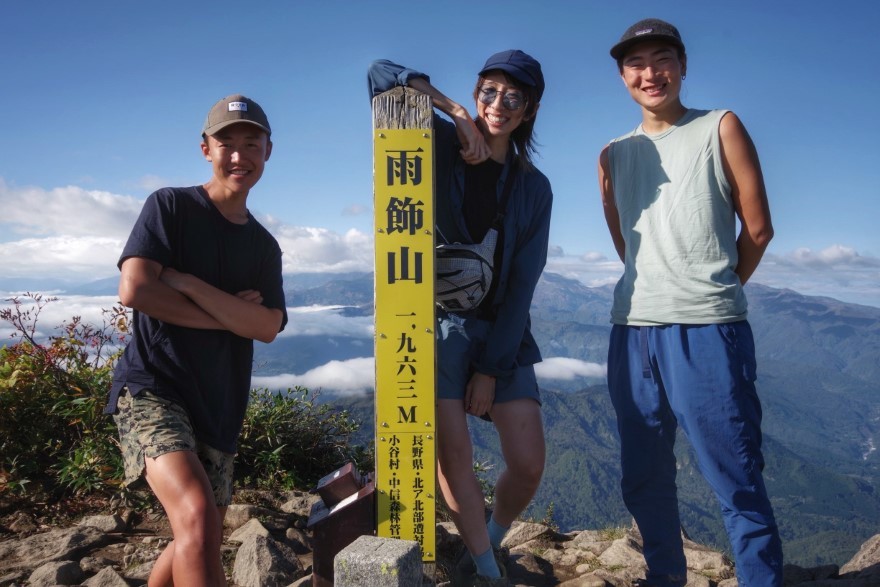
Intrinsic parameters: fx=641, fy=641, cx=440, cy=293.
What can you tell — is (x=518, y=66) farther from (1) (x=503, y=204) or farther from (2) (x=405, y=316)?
(2) (x=405, y=316)

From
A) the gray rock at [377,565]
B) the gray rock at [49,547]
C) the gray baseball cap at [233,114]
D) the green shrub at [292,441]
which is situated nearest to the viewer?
the gray rock at [377,565]

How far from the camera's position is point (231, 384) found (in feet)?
12.1

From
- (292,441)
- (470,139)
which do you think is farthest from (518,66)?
A: (292,441)

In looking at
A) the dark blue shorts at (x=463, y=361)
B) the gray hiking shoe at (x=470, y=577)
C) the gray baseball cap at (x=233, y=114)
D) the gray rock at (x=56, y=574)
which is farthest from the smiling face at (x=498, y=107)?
the gray rock at (x=56, y=574)

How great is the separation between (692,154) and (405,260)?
6.08ft

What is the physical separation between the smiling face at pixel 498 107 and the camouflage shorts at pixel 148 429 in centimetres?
244

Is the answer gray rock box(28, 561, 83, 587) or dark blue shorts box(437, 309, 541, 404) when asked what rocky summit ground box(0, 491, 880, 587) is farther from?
dark blue shorts box(437, 309, 541, 404)

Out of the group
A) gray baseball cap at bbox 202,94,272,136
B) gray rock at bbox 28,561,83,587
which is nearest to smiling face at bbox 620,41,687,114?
gray baseball cap at bbox 202,94,272,136

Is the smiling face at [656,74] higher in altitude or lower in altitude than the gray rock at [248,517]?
higher

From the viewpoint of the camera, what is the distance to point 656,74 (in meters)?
3.98

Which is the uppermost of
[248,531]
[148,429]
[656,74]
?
[656,74]

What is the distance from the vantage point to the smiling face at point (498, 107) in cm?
390

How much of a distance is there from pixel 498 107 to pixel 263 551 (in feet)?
11.8

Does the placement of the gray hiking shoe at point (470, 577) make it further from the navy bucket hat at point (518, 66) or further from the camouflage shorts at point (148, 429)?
the navy bucket hat at point (518, 66)
